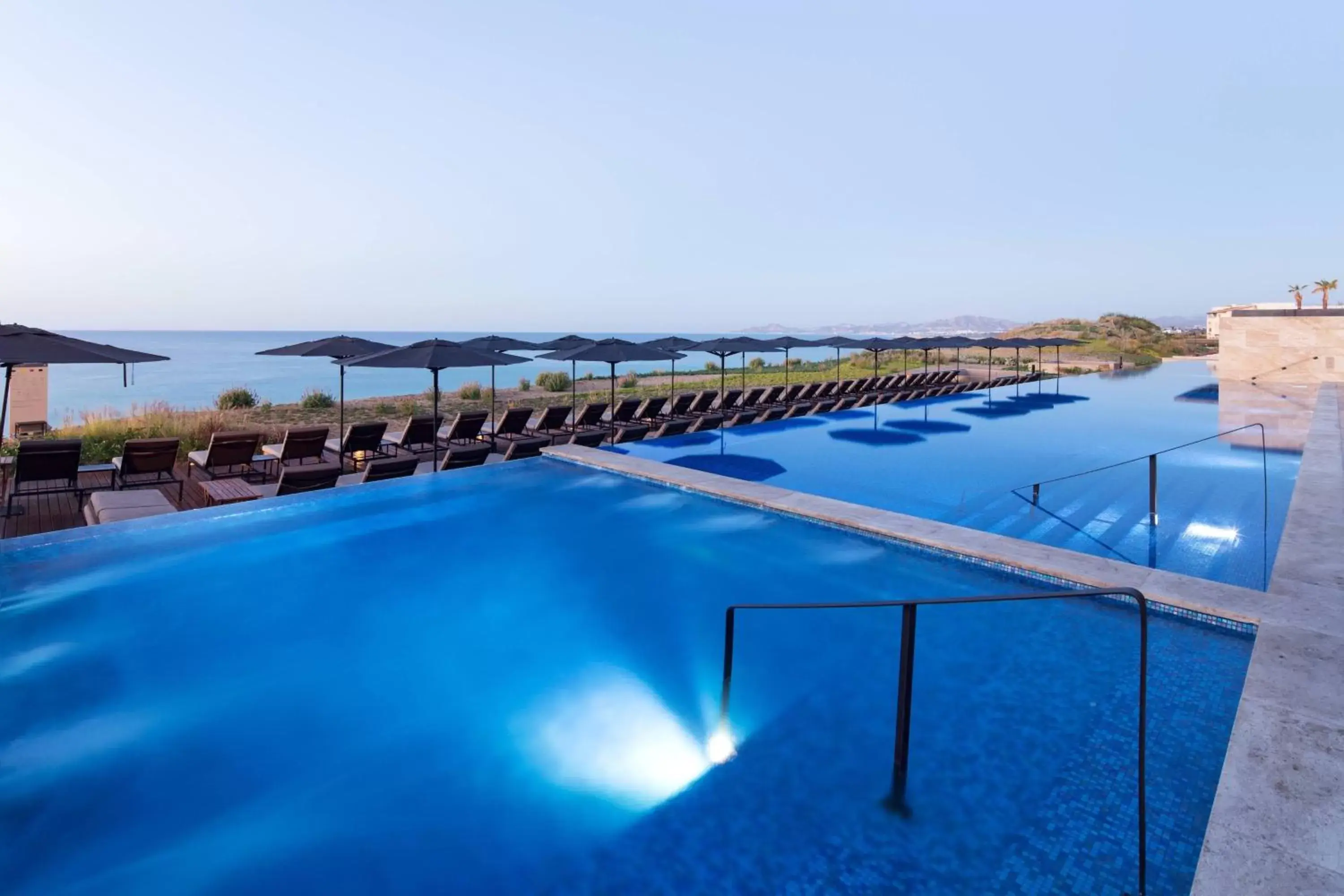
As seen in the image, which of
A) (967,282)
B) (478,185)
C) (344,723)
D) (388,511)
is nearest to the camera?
(344,723)

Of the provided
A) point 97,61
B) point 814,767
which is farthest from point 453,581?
point 97,61

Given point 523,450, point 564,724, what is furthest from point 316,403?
point 564,724

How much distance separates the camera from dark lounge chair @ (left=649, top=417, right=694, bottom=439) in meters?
11.1

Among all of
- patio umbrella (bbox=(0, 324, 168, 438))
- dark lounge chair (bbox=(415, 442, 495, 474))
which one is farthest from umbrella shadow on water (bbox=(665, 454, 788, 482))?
patio umbrella (bbox=(0, 324, 168, 438))

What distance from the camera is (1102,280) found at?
150 ft

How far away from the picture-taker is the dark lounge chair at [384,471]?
23.9ft

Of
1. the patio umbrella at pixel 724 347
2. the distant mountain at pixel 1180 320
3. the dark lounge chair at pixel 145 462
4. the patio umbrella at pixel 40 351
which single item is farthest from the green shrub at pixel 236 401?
the distant mountain at pixel 1180 320

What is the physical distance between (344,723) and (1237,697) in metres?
4.07

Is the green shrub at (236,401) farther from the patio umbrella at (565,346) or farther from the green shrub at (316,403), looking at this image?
the patio umbrella at (565,346)

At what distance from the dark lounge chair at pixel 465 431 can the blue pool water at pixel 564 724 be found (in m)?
4.49

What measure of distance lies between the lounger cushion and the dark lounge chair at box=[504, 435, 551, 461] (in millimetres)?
3505

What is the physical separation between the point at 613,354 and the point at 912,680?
343 inches

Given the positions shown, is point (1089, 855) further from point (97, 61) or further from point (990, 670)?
point (97, 61)

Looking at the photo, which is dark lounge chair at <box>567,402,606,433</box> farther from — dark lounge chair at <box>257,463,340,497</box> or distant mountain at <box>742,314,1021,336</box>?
distant mountain at <box>742,314,1021,336</box>
